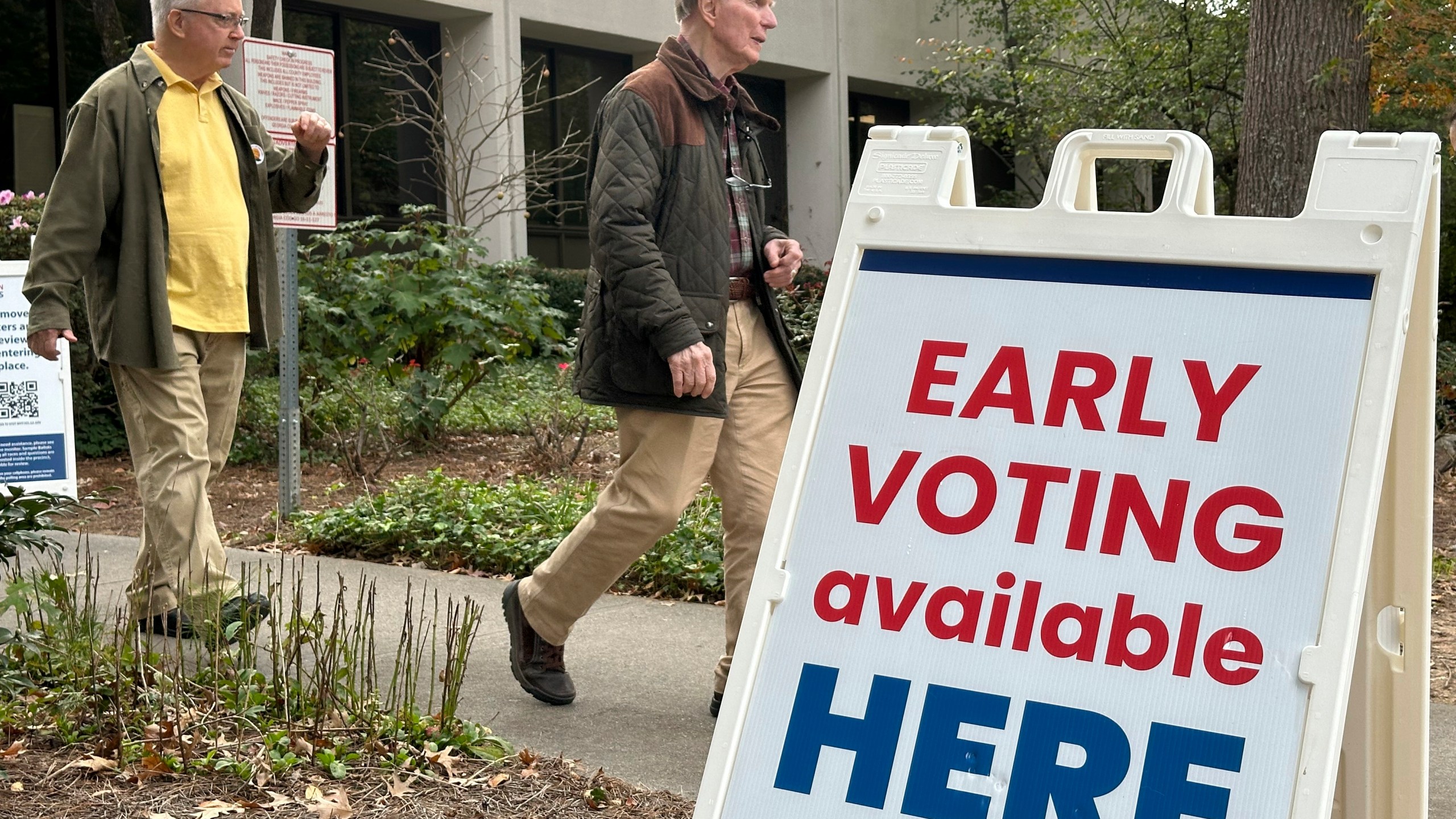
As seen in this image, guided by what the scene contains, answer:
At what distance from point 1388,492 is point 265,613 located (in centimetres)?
289

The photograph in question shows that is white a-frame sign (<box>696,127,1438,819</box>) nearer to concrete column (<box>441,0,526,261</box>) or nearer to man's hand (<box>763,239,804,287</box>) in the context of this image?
man's hand (<box>763,239,804,287</box>)

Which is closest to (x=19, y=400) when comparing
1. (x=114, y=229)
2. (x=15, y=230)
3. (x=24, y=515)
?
(x=15, y=230)

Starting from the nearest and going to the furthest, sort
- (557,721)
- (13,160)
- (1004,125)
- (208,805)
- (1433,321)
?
(1433,321), (208,805), (557,721), (13,160), (1004,125)

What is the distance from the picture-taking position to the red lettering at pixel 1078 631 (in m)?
2.14

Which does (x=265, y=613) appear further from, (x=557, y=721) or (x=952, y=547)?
(x=952, y=547)

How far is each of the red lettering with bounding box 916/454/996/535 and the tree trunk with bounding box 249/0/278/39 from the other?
30.6 ft

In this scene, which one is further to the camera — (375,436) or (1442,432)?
(375,436)

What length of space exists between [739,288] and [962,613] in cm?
A: 178

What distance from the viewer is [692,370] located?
3.55 metres

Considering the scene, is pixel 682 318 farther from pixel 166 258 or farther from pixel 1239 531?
pixel 166 258

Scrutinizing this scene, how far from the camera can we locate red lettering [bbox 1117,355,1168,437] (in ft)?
7.22

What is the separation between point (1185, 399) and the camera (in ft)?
7.16

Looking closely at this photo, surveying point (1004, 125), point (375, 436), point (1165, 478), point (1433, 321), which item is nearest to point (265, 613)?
point (1165, 478)

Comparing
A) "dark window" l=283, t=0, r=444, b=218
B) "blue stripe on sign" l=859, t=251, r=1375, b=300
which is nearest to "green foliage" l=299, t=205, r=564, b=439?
"blue stripe on sign" l=859, t=251, r=1375, b=300
